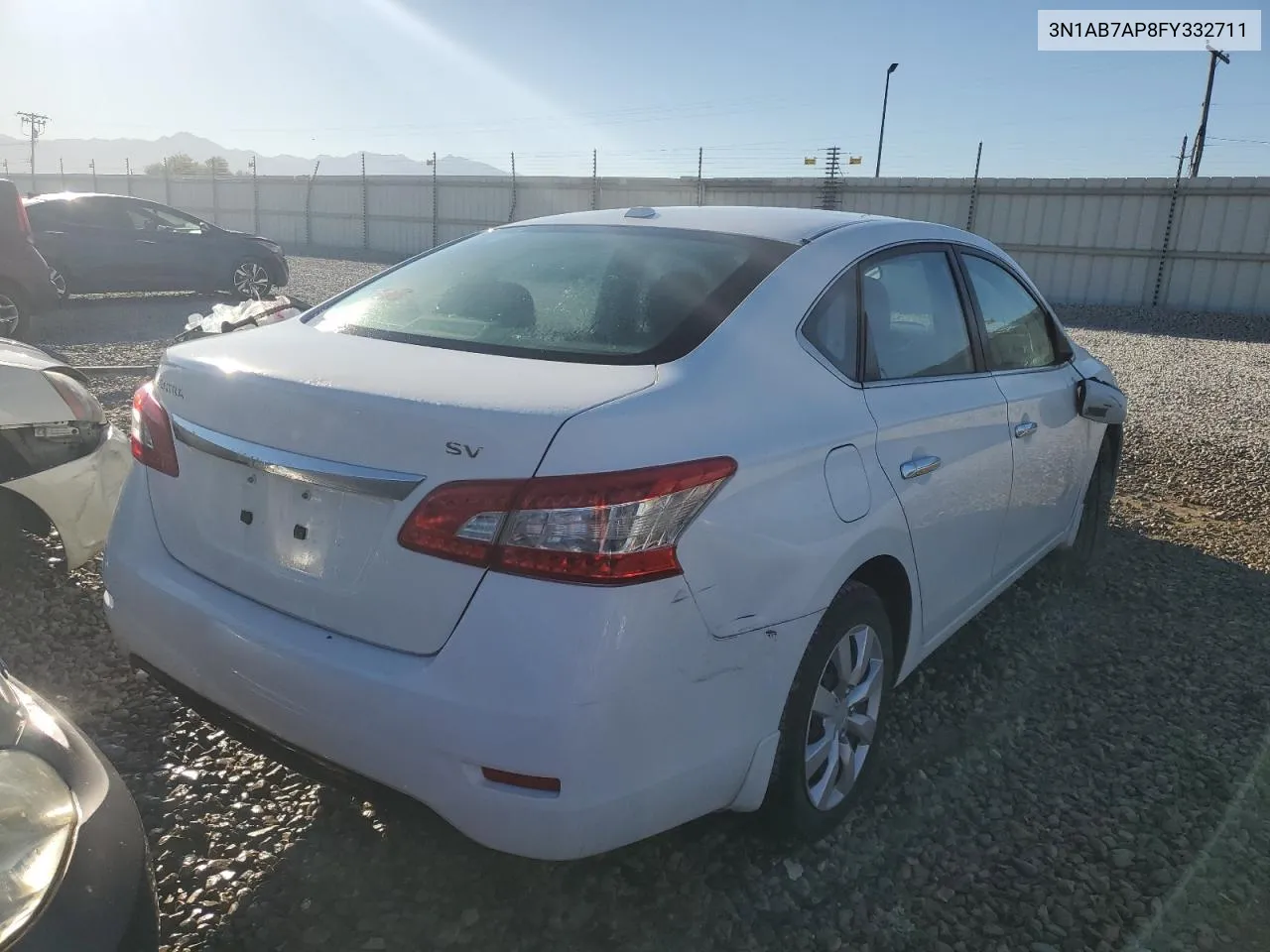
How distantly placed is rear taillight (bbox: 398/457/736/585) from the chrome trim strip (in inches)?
2.6

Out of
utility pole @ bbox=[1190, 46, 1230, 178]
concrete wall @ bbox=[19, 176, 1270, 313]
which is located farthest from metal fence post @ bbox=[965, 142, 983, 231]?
utility pole @ bbox=[1190, 46, 1230, 178]

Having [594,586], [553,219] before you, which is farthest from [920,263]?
[594,586]

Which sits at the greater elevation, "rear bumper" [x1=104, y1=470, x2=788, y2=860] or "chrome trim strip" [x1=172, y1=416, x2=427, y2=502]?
"chrome trim strip" [x1=172, y1=416, x2=427, y2=502]

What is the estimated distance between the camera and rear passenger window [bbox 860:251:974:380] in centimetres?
269

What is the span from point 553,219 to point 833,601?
5.65 ft

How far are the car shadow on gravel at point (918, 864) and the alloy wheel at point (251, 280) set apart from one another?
44.4ft

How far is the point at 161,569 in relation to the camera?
7.41ft

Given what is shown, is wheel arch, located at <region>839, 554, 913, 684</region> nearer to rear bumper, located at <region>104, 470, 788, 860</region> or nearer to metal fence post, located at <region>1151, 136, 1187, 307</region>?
rear bumper, located at <region>104, 470, 788, 860</region>

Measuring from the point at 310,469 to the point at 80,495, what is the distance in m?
2.33

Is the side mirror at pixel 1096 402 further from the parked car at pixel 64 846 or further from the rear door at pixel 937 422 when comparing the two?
the parked car at pixel 64 846

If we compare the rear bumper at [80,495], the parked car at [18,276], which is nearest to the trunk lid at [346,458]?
the rear bumper at [80,495]

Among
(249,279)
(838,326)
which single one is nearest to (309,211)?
(249,279)

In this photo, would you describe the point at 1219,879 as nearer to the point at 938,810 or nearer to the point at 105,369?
the point at 938,810

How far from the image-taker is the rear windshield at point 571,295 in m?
2.28
